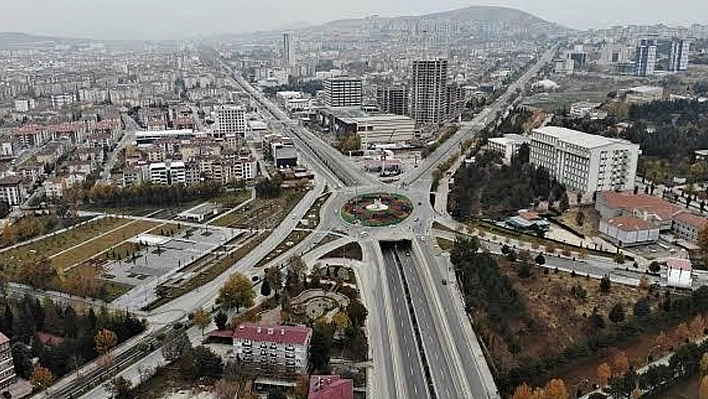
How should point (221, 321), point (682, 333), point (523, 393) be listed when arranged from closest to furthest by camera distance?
point (523, 393) < point (682, 333) < point (221, 321)

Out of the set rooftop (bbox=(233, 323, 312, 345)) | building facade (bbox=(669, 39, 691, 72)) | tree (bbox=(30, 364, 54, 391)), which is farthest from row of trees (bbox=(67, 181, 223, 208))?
building facade (bbox=(669, 39, 691, 72))

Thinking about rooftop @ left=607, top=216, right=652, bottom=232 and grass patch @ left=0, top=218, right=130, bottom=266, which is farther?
grass patch @ left=0, top=218, right=130, bottom=266

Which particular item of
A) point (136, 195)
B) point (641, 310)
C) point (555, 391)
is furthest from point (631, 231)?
point (136, 195)

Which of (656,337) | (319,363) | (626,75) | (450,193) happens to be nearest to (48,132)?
(450,193)

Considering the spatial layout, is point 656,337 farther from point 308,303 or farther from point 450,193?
point 450,193

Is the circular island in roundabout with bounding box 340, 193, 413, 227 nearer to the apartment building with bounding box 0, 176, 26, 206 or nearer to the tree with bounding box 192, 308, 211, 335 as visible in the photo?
the tree with bounding box 192, 308, 211, 335

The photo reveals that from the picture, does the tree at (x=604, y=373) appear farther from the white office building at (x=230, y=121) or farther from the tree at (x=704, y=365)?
the white office building at (x=230, y=121)

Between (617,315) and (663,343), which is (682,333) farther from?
(617,315)
